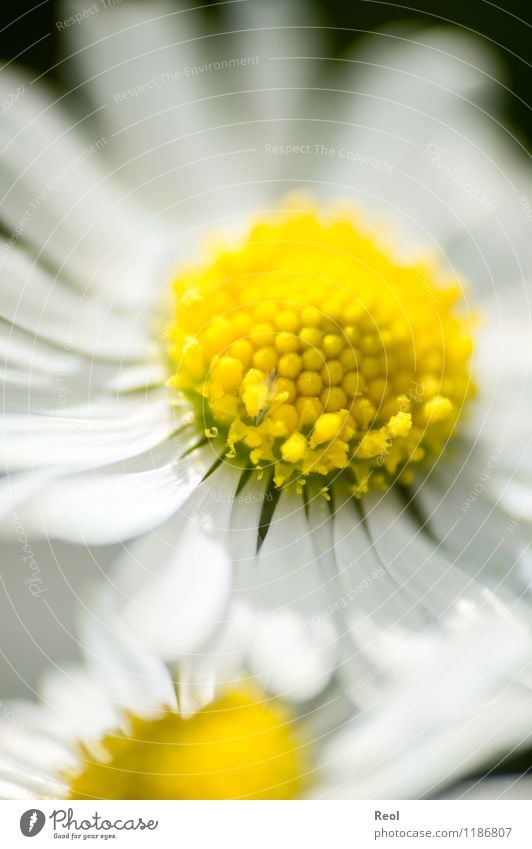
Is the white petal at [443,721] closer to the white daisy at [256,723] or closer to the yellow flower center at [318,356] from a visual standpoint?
the white daisy at [256,723]

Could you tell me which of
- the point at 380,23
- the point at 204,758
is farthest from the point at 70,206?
the point at 204,758

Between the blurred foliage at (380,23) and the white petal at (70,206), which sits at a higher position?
the blurred foliage at (380,23)

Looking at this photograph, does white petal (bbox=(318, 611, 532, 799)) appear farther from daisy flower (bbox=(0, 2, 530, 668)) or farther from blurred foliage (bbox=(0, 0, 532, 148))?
blurred foliage (bbox=(0, 0, 532, 148))

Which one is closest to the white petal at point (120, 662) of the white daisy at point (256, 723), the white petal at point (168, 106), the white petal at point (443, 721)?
the white daisy at point (256, 723)

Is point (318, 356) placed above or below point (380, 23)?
below

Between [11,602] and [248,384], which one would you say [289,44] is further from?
[11,602]

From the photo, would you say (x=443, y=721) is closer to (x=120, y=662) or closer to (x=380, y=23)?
(x=120, y=662)
